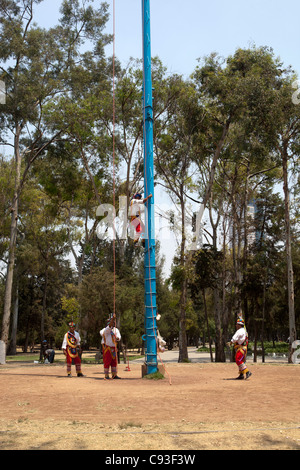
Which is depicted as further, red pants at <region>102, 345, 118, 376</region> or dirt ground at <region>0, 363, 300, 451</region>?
red pants at <region>102, 345, 118, 376</region>

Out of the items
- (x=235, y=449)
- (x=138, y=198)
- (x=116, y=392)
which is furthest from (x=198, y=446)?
(x=138, y=198)

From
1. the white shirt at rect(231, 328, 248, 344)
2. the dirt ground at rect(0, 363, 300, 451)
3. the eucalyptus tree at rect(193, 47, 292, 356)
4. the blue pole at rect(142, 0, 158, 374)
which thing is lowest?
the dirt ground at rect(0, 363, 300, 451)

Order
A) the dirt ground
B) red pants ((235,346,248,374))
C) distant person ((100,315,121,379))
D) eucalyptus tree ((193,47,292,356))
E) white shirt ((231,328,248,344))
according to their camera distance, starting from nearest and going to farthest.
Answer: the dirt ground → red pants ((235,346,248,374)) → white shirt ((231,328,248,344)) → distant person ((100,315,121,379)) → eucalyptus tree ((193,47,292,356))

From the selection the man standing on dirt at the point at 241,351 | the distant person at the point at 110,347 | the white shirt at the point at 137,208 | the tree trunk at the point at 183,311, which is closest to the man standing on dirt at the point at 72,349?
the distant person at the point at 110,347

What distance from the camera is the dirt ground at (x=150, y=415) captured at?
5.36m

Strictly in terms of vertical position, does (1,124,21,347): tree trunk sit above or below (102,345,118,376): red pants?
above

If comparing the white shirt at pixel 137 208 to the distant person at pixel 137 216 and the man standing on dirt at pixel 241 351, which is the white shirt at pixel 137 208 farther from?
the man standing on dirt at pixel 241 351

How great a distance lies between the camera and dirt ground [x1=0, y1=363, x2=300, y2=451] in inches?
211

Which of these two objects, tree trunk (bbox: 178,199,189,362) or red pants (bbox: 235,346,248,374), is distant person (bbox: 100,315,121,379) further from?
tree trunk (bbox: 178,199,189,362)

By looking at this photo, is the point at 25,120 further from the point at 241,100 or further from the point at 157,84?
the point at 241,100

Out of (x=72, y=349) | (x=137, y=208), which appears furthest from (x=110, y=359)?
(x=137, y=208)

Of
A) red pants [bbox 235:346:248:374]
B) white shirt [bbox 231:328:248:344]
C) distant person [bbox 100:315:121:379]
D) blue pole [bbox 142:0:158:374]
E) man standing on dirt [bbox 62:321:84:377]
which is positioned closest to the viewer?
red pants [bbox 235:346:248:374]

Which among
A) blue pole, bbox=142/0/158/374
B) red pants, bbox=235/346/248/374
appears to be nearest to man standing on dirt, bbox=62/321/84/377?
blue pole, bbox=142/0/158/374

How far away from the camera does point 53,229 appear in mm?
32938
